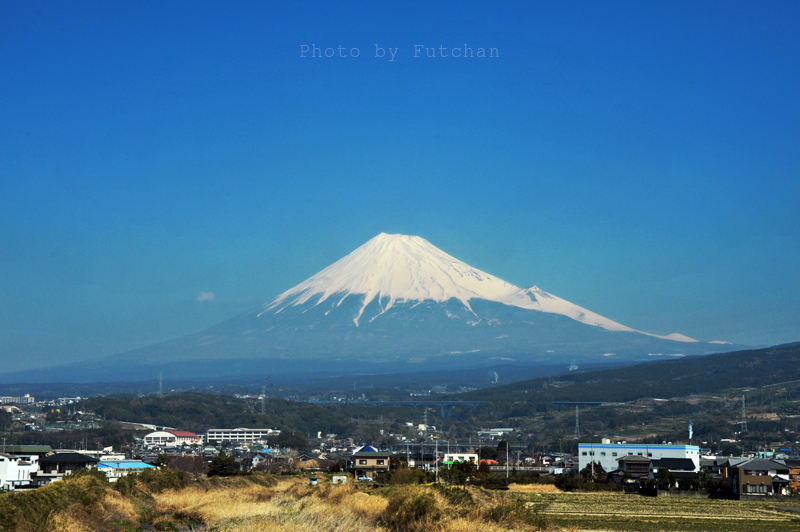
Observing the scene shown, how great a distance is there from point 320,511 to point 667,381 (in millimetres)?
165656

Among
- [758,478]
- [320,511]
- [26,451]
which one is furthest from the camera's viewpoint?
[26,451]

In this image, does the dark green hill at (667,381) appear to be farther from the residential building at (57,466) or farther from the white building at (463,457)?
the residential building at (57,466)

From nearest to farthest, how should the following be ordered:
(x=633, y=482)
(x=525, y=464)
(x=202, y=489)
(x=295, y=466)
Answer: (x=202, y=489) < (x=633, y=482) < (x=295, y=466) < (x=525, y=464)

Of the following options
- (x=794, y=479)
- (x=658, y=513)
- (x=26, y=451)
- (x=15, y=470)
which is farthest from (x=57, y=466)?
(x=794, y=479)

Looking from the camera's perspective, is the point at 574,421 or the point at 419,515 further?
the point at 574,421

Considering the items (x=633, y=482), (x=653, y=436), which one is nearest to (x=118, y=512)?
(x=633, y=482)

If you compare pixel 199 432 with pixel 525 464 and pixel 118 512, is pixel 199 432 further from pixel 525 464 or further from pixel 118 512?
pixel 118 512

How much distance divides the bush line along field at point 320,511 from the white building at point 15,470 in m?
10.2

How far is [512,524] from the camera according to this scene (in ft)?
77.2

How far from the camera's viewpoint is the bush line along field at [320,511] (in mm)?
21672

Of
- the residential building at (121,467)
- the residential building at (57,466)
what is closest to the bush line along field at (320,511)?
the residential building at (57,466)

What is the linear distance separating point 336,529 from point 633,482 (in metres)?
35.4

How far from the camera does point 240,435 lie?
12050 cm

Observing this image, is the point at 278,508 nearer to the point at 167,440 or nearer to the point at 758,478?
the point at 758,478
